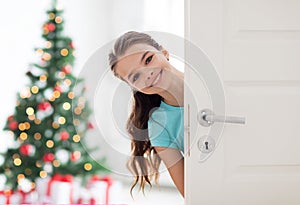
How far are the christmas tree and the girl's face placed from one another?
6.54 ft

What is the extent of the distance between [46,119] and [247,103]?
7.10ft

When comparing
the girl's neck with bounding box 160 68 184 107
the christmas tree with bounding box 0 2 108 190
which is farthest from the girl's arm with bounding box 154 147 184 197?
the christmas tree with bounding box 0 2 108 190

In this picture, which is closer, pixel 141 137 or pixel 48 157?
pixel 141 137

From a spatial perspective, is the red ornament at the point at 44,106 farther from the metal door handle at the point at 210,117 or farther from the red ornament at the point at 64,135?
the metal door handle at the point at 210,117

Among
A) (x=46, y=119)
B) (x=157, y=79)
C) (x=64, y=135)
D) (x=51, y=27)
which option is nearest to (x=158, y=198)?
(x=64, y=135)

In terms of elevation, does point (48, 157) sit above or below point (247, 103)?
below

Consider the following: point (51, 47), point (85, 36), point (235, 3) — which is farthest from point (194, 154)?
point (85, 36)

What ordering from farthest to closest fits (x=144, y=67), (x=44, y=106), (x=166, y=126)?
(x=44, y=106) → (x=166, y=126) → (x=144, y=67)

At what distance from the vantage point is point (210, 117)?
199 cm

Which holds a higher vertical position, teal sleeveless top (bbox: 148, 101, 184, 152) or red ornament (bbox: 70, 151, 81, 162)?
teal sleeveless top (bbox: 148, 101, 184, 152)

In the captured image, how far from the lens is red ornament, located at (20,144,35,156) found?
12.9 ft

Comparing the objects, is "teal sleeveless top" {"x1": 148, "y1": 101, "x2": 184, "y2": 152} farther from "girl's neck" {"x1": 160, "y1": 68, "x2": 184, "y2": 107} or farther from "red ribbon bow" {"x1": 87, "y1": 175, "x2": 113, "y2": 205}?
"red ribbon bow" {"x1": 87, "y1": 175, "x2": 113, "y2": 205}

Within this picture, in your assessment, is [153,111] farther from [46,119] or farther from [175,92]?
[46,119]

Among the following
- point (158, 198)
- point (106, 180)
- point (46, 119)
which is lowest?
point (158, 198)
